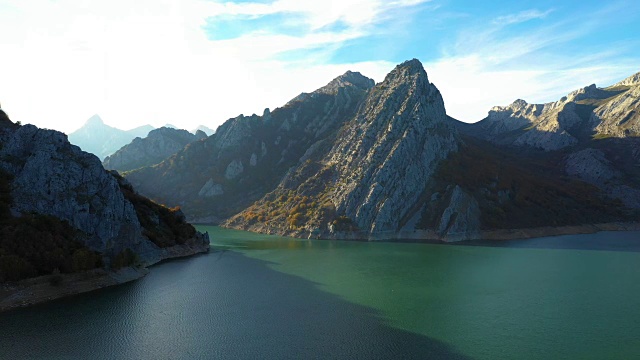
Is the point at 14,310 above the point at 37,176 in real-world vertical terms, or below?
below

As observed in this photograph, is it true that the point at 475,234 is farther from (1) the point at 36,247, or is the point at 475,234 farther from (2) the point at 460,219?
(1) the point at 36,247

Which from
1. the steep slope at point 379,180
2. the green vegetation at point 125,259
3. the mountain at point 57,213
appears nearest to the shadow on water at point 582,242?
the steep slope at point 379,180

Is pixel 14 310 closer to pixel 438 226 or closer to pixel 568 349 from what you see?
pixel 568 349

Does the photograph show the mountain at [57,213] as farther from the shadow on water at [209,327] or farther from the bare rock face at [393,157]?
the bare rock face at [393,157]

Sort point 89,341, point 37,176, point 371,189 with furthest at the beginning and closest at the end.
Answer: point 371,189 < point 37,176 < point 89,341

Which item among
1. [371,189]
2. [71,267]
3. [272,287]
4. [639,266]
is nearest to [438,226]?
[371,189]

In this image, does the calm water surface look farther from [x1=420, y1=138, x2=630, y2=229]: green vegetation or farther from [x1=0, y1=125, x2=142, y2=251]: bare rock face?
[x1=420, y1=138, x2=630, y2=229]: green vegetation

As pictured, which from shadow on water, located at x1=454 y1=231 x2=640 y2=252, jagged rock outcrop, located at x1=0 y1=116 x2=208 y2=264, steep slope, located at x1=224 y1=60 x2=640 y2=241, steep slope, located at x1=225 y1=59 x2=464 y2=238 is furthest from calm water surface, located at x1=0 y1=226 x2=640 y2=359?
steep slope, located at x1=225 y1=59 x2=464 y2=238

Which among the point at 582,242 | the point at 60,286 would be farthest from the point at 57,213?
the point at 582,242
